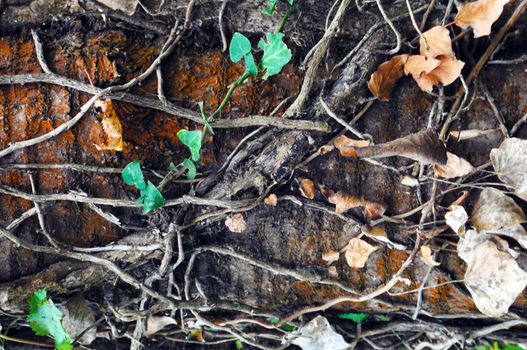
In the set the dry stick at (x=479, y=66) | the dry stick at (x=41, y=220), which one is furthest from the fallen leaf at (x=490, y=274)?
the dry stick at (x=41, y=220)

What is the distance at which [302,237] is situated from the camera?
3.94 feet

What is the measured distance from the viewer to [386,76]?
1111 millimetres

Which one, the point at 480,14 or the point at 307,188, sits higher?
the point at 480,14

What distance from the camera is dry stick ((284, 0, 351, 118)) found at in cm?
107

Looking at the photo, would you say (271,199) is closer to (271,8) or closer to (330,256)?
(330,256)

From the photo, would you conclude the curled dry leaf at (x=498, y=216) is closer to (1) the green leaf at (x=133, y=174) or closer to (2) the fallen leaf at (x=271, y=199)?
(2) the fallen leaf at (x=271, y=199)

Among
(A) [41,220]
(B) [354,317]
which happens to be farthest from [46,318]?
(B) [354,317]

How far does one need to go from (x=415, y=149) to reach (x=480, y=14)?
0.31m

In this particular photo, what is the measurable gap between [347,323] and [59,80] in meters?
0.89

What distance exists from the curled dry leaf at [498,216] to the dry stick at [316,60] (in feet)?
1.38

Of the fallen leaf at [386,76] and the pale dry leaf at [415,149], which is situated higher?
the fallen leaf at [386,76]

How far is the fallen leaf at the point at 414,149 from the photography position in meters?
1.00

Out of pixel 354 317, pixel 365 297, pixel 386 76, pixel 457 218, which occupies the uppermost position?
pixel 386 76

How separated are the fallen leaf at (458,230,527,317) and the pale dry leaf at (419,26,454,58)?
37 centimetres
